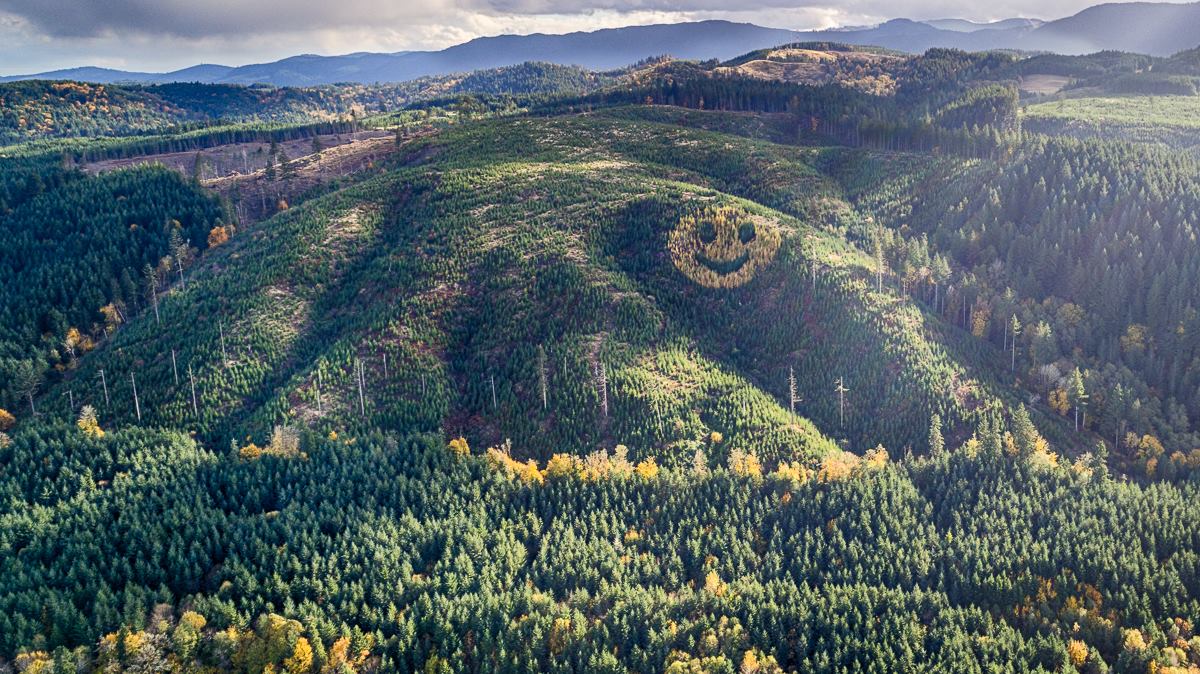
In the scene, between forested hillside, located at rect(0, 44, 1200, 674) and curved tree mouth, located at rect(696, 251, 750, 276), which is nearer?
forested hillside, located at rect(0, 44, 1200, 674)

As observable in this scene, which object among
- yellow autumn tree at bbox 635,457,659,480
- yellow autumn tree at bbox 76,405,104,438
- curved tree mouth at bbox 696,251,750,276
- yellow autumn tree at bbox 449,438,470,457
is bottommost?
yellow autumn tree at bbox 635,457,659,480

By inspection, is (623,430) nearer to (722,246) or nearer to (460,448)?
(460,448)

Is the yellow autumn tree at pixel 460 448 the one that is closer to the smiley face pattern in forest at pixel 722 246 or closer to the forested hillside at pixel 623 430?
the forested hillside at pixel 623 430

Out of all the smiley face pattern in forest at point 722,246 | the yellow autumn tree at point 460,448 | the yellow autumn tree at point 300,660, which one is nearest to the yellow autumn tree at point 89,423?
the yellow autumn tree at point 460,448

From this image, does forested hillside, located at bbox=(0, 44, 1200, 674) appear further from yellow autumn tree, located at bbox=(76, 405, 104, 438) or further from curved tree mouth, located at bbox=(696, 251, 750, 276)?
curved tree mouth, located at bbox=(696, 251, 750, 276)

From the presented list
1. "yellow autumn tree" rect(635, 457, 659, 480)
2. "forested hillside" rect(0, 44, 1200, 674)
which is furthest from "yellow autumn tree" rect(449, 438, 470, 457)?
"yellow autumn tree" rect(635, 457, 659, 480)

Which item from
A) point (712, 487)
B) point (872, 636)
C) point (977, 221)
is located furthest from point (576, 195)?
point (872, 636)
